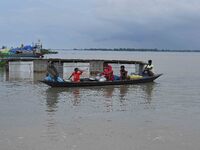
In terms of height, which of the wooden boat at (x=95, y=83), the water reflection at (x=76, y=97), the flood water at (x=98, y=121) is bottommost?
the flood water at (x=98, y=121)

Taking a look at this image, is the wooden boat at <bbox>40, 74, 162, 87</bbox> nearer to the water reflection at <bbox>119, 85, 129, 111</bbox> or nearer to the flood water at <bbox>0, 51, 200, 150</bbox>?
the water reflection at <bbox>119, 85, 129, 111</bbox>

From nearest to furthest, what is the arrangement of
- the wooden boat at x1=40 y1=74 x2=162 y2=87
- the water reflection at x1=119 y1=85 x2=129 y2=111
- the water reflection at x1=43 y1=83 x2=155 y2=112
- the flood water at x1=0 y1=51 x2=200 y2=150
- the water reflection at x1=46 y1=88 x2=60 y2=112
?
the flood water at x1=0 y1=51 x2=200 y2=150 < the water reflection at x1=46 y1=88 x2=60 y2=112 < the water reflection at x1=119 y1=85 x2=129 y2=111 < the water reflection at x1=43 y1=83 x2=155 y2=112 < the wooden boat at x1=40 y1=74 x2=162 y2=87

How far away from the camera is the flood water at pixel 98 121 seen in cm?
984

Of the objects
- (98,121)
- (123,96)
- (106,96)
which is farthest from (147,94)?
(98,121)

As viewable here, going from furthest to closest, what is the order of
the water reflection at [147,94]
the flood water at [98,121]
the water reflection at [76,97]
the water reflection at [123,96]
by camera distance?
the water reflection at [147,94] < the water reflection at [76,97] < the water reflection at [123,96] < the flood water at [98,121]

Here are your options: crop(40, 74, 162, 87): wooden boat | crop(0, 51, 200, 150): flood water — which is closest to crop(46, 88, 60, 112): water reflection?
crop(0, 51, 200, 150): flood water

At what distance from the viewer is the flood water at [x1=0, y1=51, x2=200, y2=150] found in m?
9.84

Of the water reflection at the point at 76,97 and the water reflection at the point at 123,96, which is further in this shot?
the water reflection at the point at 76,97

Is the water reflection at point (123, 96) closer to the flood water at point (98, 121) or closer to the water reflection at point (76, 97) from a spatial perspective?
the flood water at point (98, 121)

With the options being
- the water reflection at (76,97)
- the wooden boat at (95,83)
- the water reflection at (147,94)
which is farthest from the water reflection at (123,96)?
the water reflection at (76,97)

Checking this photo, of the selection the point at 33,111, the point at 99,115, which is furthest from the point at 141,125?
the point at 33,111

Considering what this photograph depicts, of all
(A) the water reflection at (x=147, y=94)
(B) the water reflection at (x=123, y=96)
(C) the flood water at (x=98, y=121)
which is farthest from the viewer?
(A) the water reflection at (x=147, y=94)

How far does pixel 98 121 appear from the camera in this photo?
12680mm

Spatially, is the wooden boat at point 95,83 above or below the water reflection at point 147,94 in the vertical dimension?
above
